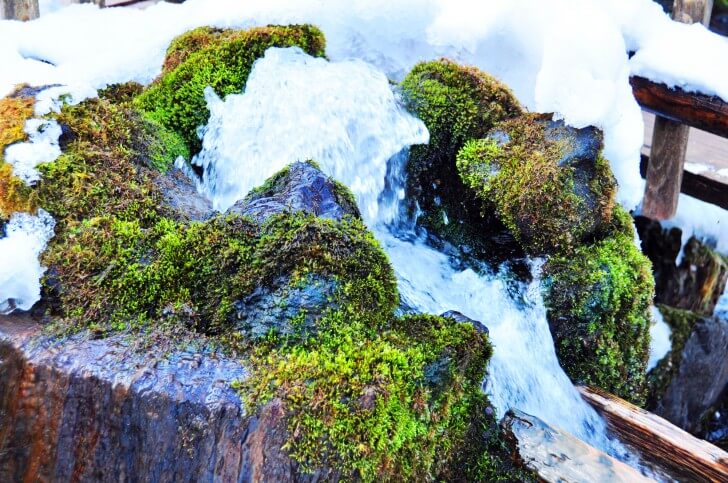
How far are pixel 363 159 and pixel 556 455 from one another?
1.92 meters

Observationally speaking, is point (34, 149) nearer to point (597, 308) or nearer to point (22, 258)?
point (22, 258)

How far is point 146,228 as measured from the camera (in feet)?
8.36

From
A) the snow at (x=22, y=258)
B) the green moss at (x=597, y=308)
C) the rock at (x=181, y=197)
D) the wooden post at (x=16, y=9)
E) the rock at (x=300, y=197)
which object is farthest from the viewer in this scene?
the wooden post at (x=16, y=9)

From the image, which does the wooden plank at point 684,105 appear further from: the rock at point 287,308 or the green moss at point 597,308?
the rock at point 287,308

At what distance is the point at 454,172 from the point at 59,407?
2.48m

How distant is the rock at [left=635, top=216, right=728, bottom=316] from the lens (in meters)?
5.28

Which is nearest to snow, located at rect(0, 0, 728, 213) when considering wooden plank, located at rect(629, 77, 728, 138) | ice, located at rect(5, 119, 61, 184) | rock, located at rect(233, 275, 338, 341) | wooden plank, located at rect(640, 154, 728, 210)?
wooden plank, located at rect(629, 77, 728, 138)

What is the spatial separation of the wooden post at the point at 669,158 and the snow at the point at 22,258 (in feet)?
14.3

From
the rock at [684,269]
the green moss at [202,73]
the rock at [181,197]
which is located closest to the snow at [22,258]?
the rock at [181,197]

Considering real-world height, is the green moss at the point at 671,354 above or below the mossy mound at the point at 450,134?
below

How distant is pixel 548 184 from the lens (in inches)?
124

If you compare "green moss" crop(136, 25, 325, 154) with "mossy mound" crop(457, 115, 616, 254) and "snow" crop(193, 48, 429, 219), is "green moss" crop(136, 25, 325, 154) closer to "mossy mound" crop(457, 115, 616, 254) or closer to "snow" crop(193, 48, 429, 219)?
"snow" crop(193, 48, 429, 219)

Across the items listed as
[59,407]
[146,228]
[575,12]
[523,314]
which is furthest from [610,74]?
[59,407]

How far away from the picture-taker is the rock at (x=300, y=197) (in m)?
2.46
